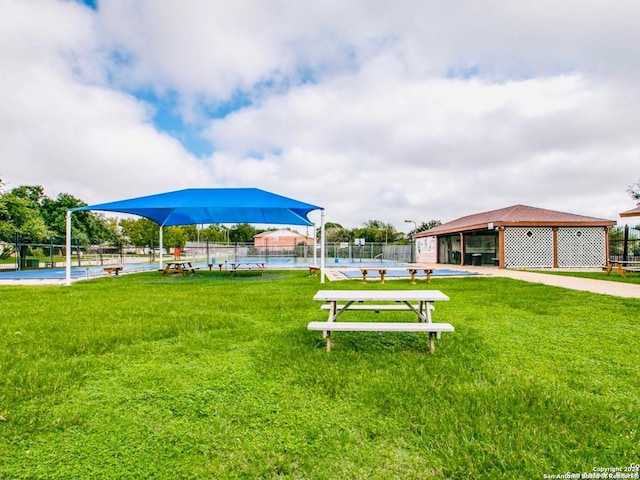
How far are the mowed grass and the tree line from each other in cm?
1741

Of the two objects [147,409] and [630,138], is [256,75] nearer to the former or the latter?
[147,409]

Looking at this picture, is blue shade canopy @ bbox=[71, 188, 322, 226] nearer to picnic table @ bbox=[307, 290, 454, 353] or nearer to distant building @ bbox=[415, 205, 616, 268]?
picnic table @ bbox=[307, 290, 454, 353]

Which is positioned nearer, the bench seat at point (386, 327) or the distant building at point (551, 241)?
the bench seat at point (386, 327)

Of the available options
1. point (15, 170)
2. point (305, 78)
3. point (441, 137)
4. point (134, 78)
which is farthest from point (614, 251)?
point (15, 170)

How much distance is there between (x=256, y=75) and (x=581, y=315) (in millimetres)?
11914

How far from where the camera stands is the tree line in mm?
18578

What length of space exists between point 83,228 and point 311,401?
1510 inches

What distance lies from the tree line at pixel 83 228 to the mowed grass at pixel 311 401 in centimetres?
1741

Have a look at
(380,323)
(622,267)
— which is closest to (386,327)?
(380,323)

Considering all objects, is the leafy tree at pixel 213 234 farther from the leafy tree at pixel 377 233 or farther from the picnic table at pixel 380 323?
the picnic table at pixel 380 323

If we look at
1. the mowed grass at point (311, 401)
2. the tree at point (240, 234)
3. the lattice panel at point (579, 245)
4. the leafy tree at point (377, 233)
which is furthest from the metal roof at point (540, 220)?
the tree at point (240, 234)

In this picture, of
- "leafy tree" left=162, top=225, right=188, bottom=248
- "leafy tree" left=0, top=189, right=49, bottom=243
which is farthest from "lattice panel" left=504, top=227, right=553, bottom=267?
"leafy tree" left=162, top=225, right=188, bottom=248

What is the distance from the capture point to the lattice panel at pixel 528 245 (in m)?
18.6

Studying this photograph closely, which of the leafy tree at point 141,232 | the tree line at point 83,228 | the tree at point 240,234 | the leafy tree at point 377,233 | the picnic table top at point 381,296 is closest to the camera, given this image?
the picnic table top at point 381,296
